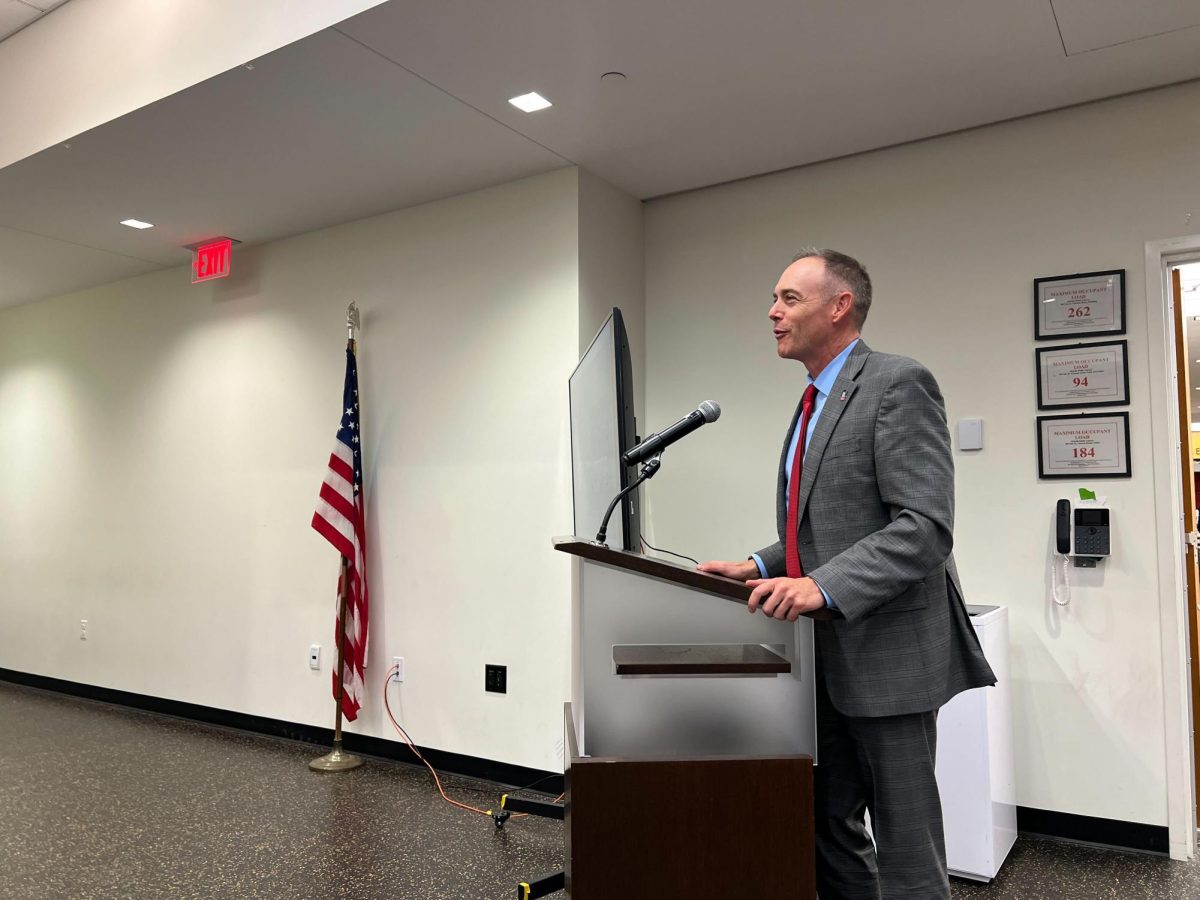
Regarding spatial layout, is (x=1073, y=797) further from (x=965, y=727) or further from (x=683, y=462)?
(x=683, y=462)

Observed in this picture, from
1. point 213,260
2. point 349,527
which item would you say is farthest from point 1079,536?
point 213,260

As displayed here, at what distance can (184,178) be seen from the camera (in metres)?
3.64

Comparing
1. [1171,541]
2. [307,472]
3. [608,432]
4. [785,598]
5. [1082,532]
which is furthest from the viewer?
[307,472]

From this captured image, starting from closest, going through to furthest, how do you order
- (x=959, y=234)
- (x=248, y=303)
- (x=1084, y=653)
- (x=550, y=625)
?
(x=1084, y=653) → (x=959, y=234) → (x=550, y=625) → (x=248, y=303)

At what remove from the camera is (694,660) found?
4.37 feet

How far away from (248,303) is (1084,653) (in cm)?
410

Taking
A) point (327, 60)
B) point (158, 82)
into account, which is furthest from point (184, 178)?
point (327, 60)

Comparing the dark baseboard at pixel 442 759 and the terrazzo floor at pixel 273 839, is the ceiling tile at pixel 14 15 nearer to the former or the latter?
the terrazzo floor at pixel 273 839

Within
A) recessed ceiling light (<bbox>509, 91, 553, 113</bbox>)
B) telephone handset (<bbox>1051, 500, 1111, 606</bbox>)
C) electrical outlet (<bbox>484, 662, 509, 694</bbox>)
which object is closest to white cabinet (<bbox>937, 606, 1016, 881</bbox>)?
telephone handset (<bbox>1051, 500, 1111, 606</bbox>)

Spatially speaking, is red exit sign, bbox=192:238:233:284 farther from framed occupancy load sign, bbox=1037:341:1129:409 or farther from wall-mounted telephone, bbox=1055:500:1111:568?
wall-mounted telephone, bbox=1055:500:1111:568

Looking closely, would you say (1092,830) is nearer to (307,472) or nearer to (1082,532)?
(1082,532)

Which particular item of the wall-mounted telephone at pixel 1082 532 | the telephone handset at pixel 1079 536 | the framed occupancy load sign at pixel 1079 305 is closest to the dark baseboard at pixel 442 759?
the telephone handset at pixel 1079 536

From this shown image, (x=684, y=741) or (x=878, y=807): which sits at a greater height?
(x=684, y=741)

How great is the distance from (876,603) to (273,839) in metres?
2.43
